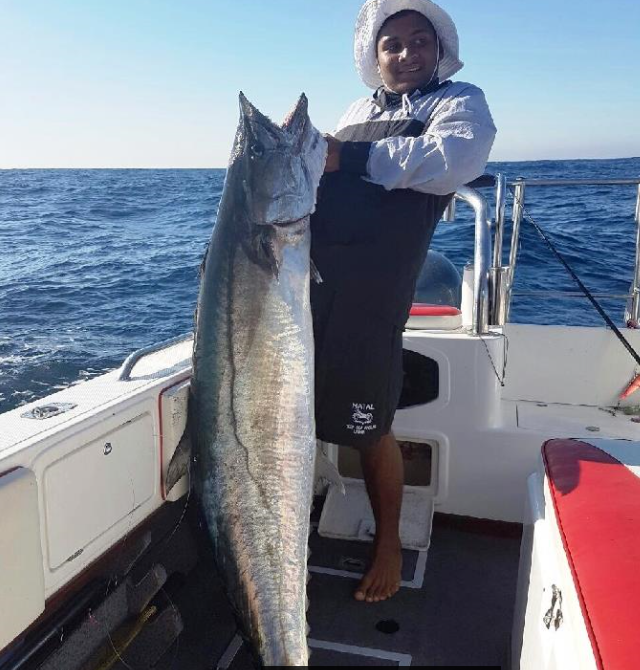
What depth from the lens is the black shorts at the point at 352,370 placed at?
2391 millimetres

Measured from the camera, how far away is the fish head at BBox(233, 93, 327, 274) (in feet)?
5.79

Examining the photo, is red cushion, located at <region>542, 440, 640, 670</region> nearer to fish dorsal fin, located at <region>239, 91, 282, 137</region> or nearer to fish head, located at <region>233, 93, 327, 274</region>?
fish head, located at <region>233, 93, 327, 274</region>

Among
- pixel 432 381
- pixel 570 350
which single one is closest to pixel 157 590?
pixel 432 381

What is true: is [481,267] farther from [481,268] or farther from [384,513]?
[384,513]

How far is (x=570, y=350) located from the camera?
13.5ft

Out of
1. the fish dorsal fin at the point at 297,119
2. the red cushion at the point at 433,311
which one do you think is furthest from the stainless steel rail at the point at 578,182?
the fish dorsal fin at the point at 297,119

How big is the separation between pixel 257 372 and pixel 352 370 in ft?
2.33

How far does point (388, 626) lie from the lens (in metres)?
2.68

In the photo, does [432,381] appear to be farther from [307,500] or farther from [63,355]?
[63,355]

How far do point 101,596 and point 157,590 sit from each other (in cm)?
28

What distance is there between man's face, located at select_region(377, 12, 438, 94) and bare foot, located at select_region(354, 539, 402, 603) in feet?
6.00

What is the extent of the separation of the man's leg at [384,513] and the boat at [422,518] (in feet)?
0.24

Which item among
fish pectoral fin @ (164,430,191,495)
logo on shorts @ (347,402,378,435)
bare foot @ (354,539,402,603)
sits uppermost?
fish pectoral fin @ (164,430,191,495)

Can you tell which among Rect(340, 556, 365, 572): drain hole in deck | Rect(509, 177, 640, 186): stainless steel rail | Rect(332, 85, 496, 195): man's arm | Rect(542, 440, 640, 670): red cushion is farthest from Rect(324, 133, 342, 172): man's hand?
Rect(509, 177, 640, 186): stainless steel rail
